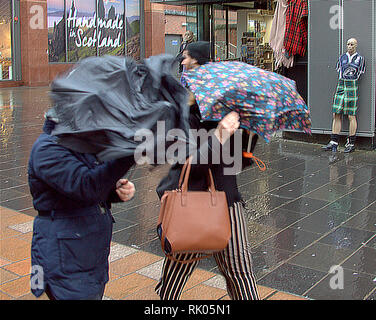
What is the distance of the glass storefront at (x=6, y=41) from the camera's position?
22.0m

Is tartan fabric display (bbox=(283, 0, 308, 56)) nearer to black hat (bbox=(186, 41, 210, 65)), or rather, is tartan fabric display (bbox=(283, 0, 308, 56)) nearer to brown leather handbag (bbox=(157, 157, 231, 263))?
black hat (bbox=(186, 41, 210, 65))

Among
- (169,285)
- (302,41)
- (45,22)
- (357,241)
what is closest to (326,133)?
(302,41)

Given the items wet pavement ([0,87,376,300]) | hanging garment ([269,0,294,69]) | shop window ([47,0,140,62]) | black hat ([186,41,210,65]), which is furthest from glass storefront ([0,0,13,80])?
black hat ([186,41,210,65])

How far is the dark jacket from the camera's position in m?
2.75

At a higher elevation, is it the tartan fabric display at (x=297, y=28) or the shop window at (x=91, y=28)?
the shop window at (x=91, y=28)

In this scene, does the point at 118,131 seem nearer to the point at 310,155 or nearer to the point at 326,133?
the point at 310,155

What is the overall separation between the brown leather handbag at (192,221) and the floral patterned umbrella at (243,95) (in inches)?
13.1

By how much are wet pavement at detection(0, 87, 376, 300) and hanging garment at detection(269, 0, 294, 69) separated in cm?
190

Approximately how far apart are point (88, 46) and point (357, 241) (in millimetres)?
22833

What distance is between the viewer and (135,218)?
5.69 meters

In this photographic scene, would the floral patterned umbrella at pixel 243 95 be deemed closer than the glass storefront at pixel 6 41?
Yes

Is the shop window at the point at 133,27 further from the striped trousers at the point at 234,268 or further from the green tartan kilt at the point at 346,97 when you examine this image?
the striped trousers at the point at 234,268

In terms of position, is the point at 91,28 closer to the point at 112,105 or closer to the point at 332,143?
the point at 332,143

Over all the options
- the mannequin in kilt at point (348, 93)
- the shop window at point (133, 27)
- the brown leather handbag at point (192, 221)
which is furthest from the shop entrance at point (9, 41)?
the brown leather handbag at point (192, 221)
